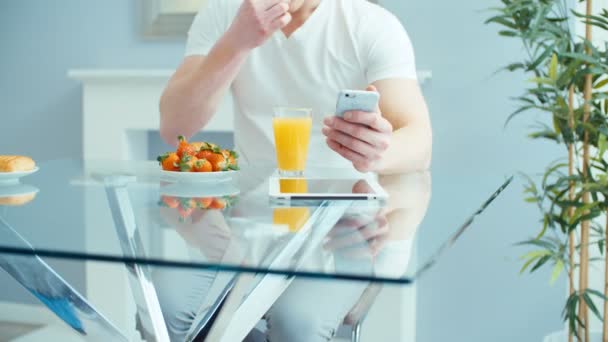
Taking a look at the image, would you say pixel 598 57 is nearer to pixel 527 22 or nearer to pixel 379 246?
pixel 527 22

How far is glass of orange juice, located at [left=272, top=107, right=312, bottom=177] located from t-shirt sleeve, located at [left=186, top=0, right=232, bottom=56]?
62 centimetres

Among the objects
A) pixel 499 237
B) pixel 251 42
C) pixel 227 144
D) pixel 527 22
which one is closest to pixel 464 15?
pixel 527 22

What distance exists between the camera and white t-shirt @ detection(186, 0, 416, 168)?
1966 millimetres

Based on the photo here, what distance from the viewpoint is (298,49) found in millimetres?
1978

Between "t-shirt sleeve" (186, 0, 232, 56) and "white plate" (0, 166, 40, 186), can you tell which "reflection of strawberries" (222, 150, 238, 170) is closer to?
"white plate" (0, 166, 40, 186)

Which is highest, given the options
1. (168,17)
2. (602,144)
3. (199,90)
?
(168,17)

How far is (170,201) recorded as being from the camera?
112 centimetres

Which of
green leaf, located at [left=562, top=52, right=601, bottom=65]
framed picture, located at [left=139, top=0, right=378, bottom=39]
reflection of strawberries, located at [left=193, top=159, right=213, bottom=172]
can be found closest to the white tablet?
reflection of strawberries, located at [left=193, top=159, right=213, bottom=172]

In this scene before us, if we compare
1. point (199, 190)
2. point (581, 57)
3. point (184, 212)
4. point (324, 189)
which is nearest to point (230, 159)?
point (199, 190)

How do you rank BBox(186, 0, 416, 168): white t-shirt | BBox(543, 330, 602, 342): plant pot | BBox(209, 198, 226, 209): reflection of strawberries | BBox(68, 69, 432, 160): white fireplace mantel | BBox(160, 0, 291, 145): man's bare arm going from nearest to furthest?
BBox(209, 198, 226, 209): reflection of strawberries, BBox(160, 0, 291, 145): man's bare arm, BBox(186, 0, 416, 168): white t-shirt, BBox(543, 330, 602, 342): plant pot, BBox(68, 69, 432, 160): white fireplace mantel

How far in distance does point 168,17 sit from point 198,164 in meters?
1.80

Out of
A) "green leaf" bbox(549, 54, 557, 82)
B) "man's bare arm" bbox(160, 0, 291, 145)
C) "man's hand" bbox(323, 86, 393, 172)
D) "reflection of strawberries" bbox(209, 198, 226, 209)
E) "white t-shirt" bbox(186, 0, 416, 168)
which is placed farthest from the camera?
"green leaf" bbox(549, 54, 557, 82)

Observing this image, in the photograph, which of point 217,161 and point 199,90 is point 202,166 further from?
point 199,90

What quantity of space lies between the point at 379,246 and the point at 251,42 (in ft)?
2.82
